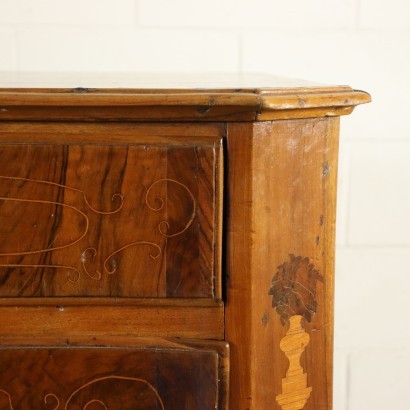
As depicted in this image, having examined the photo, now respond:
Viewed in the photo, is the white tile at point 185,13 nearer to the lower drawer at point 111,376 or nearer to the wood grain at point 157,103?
the wood grain at point 157,103

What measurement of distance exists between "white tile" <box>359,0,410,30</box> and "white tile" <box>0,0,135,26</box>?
0.47 meters

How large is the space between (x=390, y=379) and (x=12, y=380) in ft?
3.34

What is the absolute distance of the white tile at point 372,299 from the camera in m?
1.63

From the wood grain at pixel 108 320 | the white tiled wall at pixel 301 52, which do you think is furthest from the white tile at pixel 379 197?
the wood grain at pixel 108 320

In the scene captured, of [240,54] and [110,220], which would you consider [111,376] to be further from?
[240,54]

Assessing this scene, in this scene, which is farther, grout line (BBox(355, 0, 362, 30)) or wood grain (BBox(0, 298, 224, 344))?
grout line (BBox(355, 0, 362, 30))

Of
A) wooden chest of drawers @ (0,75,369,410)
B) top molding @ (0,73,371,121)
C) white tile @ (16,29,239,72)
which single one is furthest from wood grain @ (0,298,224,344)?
white tile @ (16,29,239,72)

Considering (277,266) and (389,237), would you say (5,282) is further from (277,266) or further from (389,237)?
(389,237)

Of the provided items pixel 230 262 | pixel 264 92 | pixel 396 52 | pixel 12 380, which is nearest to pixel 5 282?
pixel 12 380

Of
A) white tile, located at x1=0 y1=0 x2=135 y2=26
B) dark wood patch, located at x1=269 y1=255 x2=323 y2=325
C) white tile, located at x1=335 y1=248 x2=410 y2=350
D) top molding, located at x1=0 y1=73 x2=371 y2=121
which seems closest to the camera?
top molding, located at x1=0 y1=73 x2=371 y2=121

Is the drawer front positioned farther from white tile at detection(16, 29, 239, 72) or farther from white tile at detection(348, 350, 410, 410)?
white tile at detection(348, 350, 410, 410)

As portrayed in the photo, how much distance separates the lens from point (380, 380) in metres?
1.68

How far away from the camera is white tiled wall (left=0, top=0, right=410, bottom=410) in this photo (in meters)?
1.54

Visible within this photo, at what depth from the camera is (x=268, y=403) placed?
3.10ft
